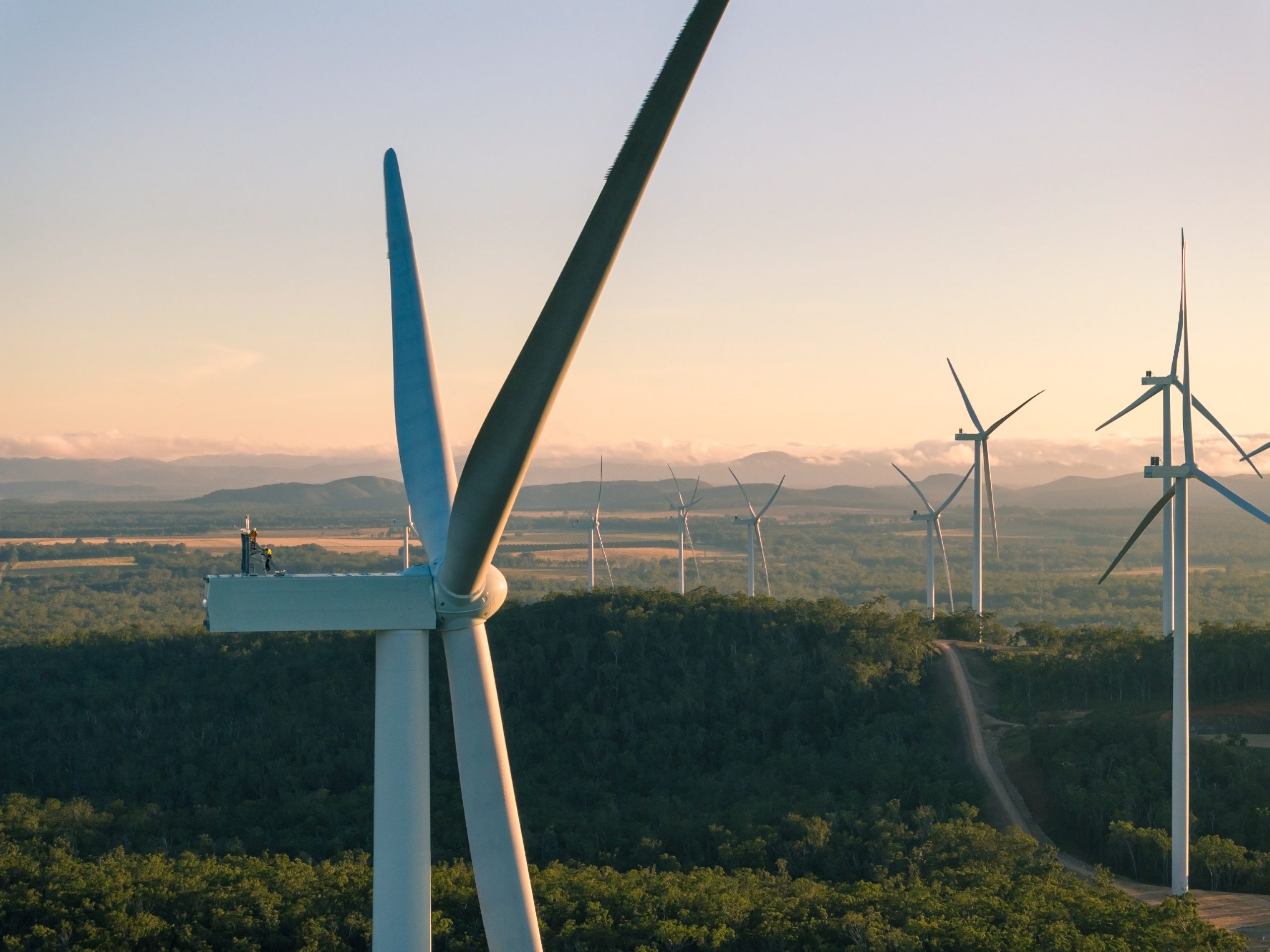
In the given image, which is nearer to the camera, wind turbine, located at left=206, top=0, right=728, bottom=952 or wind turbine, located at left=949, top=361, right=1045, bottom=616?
wind turbine, located at left=206, top=0, right=728, bottom=952

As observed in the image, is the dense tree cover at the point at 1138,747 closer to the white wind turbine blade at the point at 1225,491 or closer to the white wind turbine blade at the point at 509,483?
the white wind turbine blade at the point at 1225,491

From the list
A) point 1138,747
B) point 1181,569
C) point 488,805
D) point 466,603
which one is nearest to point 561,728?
point 1138,747

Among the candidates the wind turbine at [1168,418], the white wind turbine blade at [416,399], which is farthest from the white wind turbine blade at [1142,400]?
the white wind turbine blade at [416,399]

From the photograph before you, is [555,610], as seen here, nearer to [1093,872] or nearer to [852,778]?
[852,778]

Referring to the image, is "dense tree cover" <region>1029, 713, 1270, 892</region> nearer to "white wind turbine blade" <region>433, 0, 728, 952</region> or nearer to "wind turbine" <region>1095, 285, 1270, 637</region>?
"wind turbine" <region>1095, 285, 1270, 637</region>

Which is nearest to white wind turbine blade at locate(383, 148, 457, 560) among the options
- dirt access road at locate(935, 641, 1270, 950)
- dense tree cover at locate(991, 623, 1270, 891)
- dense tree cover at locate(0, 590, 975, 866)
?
dirt access road at locate(935, 641, 1270, 950)

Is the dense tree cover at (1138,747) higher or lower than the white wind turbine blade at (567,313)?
lower
